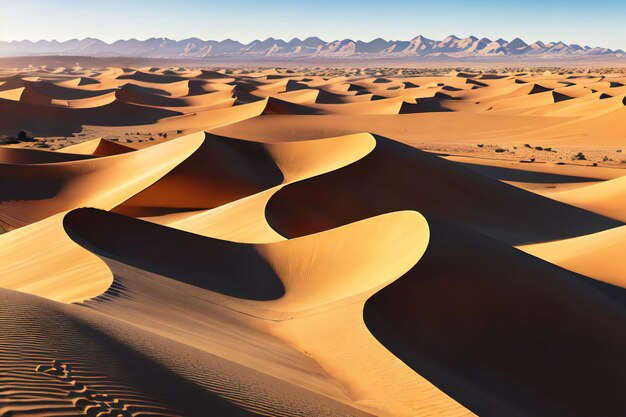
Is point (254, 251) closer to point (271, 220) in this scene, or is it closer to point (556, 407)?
point (271, 220)

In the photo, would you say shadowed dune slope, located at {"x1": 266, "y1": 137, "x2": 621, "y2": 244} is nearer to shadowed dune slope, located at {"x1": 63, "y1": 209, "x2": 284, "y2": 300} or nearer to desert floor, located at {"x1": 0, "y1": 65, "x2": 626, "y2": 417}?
desert floor, located at {"x1": 0, "y1": 65, "x2": 626, "y2": 417}

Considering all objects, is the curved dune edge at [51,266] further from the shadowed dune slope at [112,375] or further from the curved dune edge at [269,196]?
the curved dune edge at [269,196]

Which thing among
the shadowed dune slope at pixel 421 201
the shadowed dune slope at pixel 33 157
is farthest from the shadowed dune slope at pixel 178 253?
the shadowed dune slope at pixel 33 157

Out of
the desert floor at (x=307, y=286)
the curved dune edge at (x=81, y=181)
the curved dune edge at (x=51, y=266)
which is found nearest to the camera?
the desert floor at (x=307, y=286)

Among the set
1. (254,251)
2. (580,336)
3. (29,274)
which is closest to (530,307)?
(580,336)

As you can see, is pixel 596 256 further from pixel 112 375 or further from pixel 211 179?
pixel 211 179

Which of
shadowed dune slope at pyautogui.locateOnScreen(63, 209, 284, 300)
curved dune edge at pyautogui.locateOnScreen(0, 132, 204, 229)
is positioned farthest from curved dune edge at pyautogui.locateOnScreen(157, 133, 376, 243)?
curved dune edge at pyautogui.locateOnScreen(0, 132, 204, 229)
